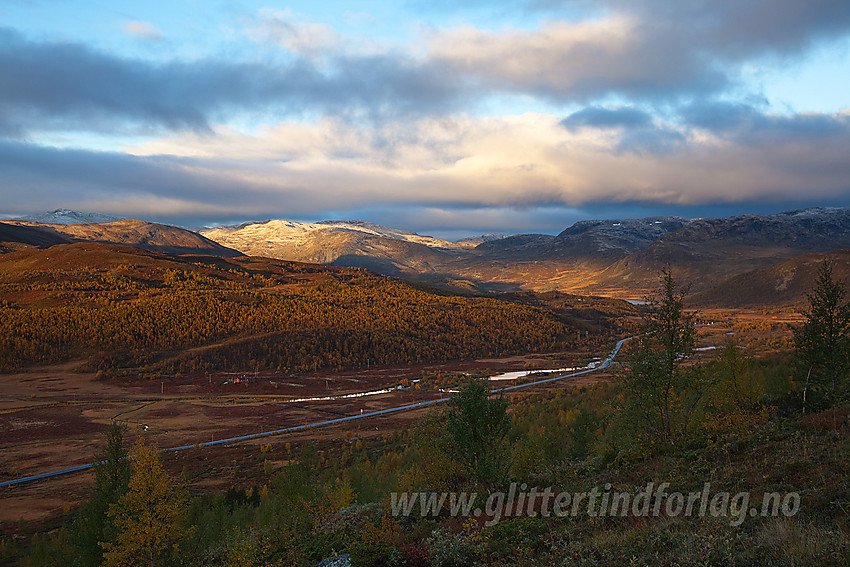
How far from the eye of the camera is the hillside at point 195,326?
447ft

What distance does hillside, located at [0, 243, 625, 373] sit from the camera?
447 feet

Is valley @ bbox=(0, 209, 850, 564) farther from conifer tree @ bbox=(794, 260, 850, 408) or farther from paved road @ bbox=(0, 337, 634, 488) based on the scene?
conifer tree @ bbox=(794, 260, 850, 408)

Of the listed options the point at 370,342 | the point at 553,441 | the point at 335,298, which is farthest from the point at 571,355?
the point at 553,441

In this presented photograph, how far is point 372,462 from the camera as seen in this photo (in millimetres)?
66000

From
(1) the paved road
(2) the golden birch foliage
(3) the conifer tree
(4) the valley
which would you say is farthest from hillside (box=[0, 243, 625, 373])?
(3) the conifer tree

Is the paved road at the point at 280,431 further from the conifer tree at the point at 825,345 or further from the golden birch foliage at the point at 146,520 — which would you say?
the golden birch foliage at the point at 146,520

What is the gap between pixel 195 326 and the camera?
503 feet

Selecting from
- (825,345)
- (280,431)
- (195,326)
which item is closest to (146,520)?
(825,345)

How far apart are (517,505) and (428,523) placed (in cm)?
391

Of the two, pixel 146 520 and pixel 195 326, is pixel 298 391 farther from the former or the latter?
pixel 146 520

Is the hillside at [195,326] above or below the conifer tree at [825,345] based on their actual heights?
below

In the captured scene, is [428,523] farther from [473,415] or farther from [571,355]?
[571,355]

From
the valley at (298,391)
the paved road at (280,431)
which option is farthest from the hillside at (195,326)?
the paved road at (280,431)

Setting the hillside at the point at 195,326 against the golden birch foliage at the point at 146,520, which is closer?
the golden birch foliage at the point at 146,520
